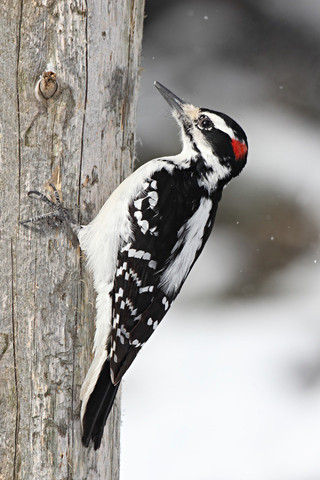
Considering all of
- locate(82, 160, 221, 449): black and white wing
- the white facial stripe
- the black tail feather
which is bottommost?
the black tail feather

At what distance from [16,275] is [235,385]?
10.6 ft

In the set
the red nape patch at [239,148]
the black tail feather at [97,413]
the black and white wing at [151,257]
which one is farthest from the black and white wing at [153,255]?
the red nape patch at [239,148]

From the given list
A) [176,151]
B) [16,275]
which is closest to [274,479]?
[176,151]

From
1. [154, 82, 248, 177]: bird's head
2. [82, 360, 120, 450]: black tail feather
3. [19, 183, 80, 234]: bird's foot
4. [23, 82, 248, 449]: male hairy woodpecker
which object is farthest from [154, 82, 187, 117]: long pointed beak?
[82, 360, 120, 450]: black tail feather

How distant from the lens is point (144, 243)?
2.89 meters

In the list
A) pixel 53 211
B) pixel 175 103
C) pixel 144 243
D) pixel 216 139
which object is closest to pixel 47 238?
pixel 53 211

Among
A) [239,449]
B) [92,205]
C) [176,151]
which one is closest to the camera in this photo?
[92,205]

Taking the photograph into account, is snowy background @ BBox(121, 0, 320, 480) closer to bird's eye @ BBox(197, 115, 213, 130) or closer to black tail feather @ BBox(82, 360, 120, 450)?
bird's eye @ BBox(197, 115, 213, 130)

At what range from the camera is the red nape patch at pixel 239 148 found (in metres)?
3.11

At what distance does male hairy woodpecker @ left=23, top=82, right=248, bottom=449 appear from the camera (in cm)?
269

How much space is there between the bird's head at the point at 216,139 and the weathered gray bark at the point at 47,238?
574 millimetres

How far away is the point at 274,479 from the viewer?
16.9 ft

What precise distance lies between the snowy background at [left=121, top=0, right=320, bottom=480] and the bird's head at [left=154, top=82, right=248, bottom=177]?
1.66 meters

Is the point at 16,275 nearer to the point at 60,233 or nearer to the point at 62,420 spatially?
the point at 60,233
